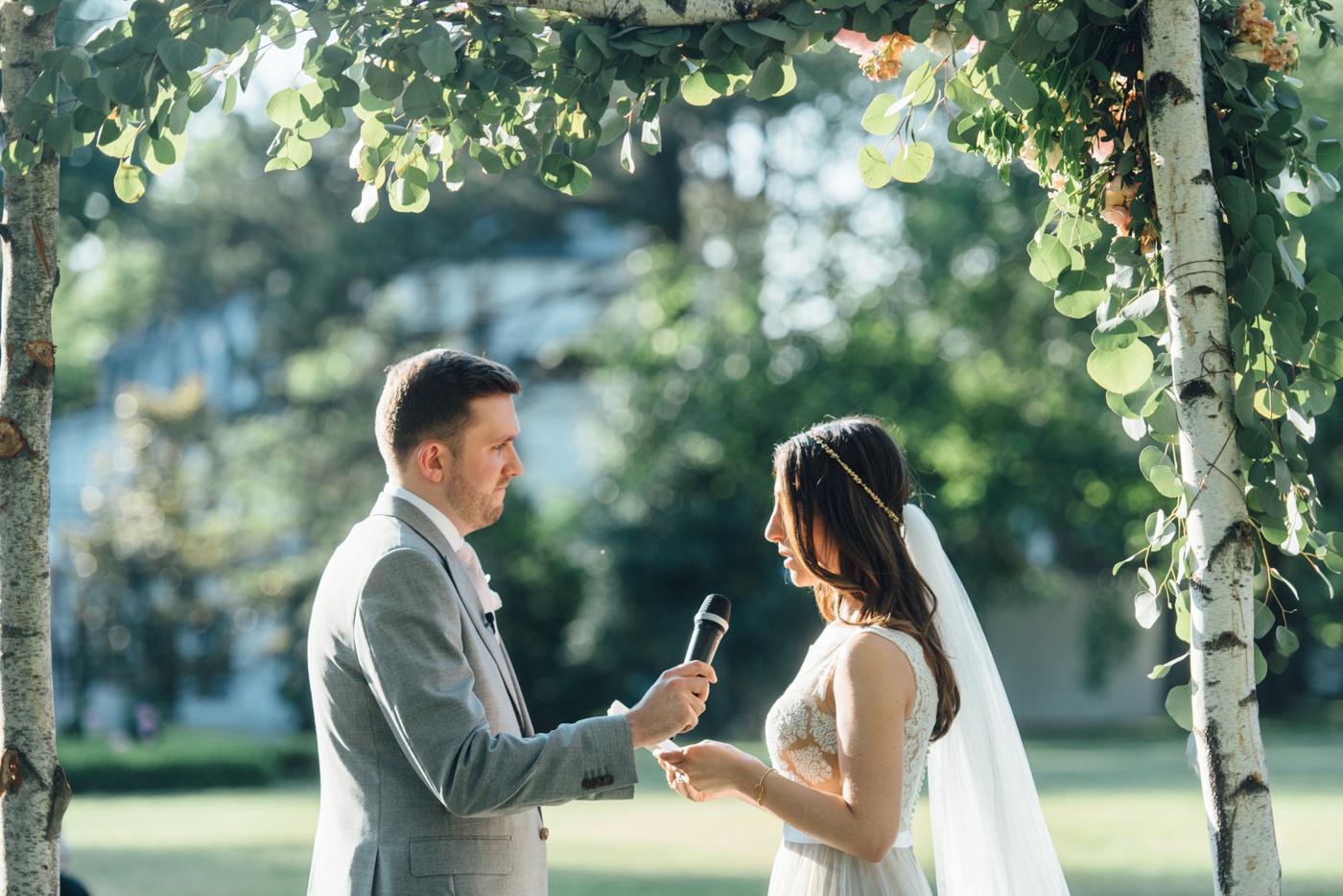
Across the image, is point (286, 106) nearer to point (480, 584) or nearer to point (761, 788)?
point (480, 584)

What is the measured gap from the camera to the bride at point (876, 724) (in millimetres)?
2871

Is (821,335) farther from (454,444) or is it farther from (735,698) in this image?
(454,444)

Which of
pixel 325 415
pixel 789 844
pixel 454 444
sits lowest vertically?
pixel 789 844

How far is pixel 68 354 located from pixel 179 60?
37.6 m

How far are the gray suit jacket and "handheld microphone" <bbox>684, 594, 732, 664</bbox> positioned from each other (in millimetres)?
260

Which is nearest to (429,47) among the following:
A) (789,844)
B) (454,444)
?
(454,444)

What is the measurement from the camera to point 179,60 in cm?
249

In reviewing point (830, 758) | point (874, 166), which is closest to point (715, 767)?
point (830, 758)

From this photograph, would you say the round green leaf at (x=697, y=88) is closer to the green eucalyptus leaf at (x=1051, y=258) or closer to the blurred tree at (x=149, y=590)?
the green eucalyptus leaf at (x=1051, y=258)

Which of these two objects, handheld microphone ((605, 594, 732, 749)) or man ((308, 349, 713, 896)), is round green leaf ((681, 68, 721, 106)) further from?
handheld microphone ((605, 594, 732, 749))

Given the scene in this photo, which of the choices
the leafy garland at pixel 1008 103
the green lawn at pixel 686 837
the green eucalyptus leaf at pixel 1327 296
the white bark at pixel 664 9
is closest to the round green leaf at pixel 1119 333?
the leafy garland at pixel 1008 103

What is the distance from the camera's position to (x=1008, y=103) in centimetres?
255

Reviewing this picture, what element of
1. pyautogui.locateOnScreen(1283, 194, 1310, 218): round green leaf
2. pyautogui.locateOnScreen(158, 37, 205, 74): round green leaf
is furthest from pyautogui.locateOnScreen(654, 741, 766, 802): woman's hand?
pyautogui.locateOnScreen(158, 37, 205, 74): round green leaf

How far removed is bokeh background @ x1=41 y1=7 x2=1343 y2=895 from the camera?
20844 mm
